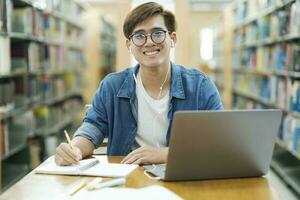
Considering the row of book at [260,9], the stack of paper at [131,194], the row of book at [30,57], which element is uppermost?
the row of book at [260,9]

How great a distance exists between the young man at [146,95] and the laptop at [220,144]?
0.48m

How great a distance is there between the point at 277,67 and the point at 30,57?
2.43 meters

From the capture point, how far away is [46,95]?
4.90 m

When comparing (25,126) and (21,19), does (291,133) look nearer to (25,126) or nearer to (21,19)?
(25,126)

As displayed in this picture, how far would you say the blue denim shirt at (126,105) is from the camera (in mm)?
1778

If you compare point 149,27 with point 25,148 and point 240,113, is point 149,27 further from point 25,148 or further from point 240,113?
point 25,148

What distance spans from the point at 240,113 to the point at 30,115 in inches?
128

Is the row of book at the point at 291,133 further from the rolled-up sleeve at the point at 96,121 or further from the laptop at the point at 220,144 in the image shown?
the laptop at the point at 220,144

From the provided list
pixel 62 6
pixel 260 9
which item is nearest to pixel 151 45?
pixel 260 9

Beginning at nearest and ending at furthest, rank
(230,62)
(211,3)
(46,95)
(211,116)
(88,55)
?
(211,116) < (46,95) < (230,62) < (88,55) < (211,3)

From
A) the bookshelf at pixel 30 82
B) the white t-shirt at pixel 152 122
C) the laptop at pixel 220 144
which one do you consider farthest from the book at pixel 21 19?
the laptop at pixel 220 144

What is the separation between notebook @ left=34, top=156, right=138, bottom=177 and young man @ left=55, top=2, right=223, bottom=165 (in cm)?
30

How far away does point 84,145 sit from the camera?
1604 millimetres

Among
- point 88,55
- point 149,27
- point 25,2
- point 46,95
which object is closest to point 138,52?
point 149,27
